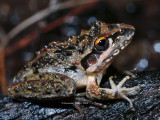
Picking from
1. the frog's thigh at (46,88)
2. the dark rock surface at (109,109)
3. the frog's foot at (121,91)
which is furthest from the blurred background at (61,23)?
the frog's thigh at (46,88)

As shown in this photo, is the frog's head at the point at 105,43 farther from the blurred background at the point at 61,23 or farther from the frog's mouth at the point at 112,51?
the blurred background at the point at 61,23

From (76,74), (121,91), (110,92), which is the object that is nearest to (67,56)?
(76,74)

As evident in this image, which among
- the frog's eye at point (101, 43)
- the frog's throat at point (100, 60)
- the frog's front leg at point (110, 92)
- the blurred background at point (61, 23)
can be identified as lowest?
the frog's front leg at point (110, 92)

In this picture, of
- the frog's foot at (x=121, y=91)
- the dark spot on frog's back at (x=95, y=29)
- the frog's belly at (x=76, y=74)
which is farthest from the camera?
the frog's belly at (x=76, y=74)

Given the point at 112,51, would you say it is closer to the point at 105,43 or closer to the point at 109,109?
the point at 105,43

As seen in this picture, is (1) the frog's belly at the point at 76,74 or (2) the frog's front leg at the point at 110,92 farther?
(1) the frog's belly at the point at 76,74

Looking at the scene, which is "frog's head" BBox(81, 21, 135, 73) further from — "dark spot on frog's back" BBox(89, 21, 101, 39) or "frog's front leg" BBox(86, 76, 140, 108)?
"frog's front leg" BBox(86, 76, 140, 108)
